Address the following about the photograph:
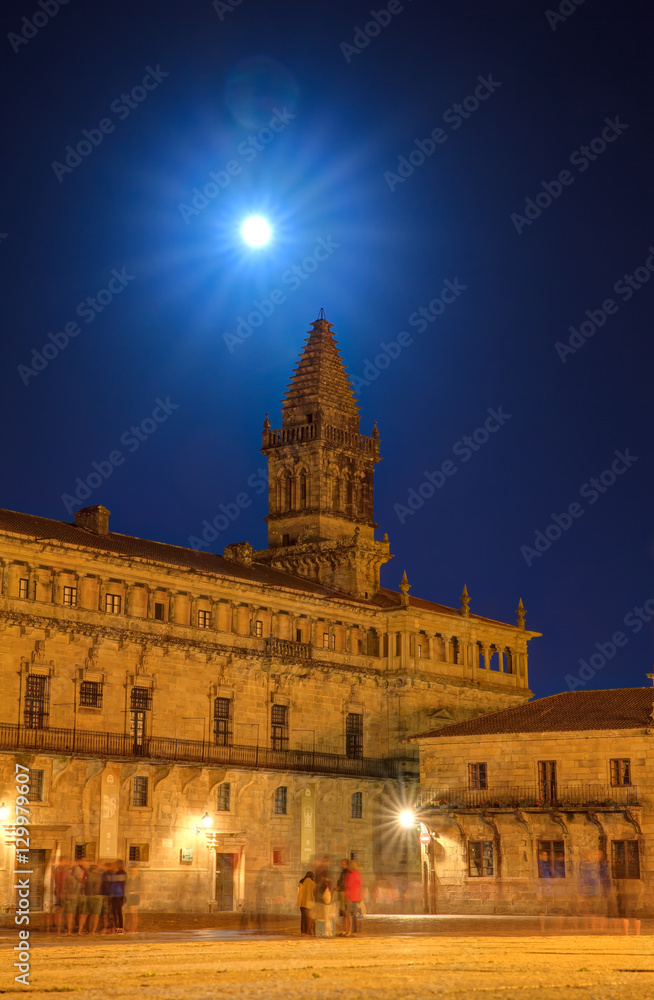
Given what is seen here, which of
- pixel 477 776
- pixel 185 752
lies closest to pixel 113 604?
pixel 185 752

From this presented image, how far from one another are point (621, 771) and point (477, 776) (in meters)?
6.04

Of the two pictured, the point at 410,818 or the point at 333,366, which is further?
the point at 333,366

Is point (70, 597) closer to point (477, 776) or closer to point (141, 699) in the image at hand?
point (141, 699)

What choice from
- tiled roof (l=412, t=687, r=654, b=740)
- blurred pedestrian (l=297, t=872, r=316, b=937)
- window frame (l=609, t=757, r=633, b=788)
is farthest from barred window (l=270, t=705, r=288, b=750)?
blurred pedestrian (l=297, t=872, r=316, b=937)

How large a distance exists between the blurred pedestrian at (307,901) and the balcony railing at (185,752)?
66.0 feet

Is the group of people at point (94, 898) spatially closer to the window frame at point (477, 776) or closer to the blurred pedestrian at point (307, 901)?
the blurred pedestrian at point (307, 901)

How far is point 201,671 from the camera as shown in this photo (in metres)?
58.2

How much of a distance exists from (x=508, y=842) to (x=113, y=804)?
14552mm

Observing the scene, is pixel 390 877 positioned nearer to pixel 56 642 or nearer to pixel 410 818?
pixel 410 818

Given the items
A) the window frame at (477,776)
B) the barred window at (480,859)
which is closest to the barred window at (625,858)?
the barred window at (480,859)

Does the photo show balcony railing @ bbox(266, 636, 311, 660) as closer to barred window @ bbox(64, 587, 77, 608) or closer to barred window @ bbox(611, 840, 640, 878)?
barred window @ bbox(64, 587, 77, 608)

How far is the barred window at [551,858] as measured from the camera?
168 ft

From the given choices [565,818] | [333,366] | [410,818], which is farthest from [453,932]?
[333,366]

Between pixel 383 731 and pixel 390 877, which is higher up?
pixel 383 731
